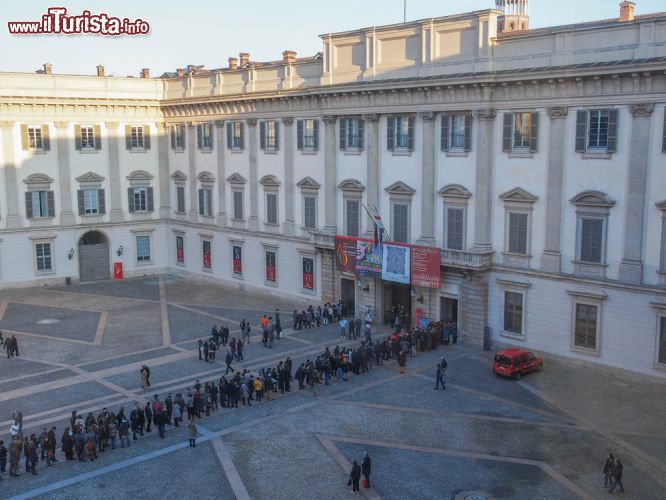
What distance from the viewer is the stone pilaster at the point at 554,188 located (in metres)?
37.7

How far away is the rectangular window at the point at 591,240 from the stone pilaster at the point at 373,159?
537 inches

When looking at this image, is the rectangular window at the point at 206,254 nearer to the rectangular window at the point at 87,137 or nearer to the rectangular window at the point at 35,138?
the rectangular window at the point at 87,137

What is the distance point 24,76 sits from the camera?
191 ft

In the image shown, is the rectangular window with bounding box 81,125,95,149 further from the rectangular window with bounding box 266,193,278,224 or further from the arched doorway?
the rectangular window with bounding box 266,193,278,224

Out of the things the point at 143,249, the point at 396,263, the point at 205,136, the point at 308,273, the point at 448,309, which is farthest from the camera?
the point at 143,249

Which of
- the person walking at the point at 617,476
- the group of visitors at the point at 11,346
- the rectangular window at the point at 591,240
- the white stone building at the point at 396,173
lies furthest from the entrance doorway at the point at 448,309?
the group of visitors at the point at 11,346

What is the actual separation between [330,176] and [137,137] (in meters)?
22.2

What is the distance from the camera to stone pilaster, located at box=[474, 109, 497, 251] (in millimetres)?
40531

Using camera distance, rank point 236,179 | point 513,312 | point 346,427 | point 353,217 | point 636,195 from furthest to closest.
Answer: point 236,179 < point 353,217 < point 513,312 < point 636,195 < point 346,427

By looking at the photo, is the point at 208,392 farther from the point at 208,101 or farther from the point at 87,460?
the point at 208,101

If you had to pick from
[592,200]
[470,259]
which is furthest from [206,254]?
[592,200]

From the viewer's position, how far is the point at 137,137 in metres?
63.7

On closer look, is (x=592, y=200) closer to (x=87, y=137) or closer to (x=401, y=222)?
(x=401, y=222)

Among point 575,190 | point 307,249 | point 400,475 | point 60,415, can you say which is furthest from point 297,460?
point 307,249
